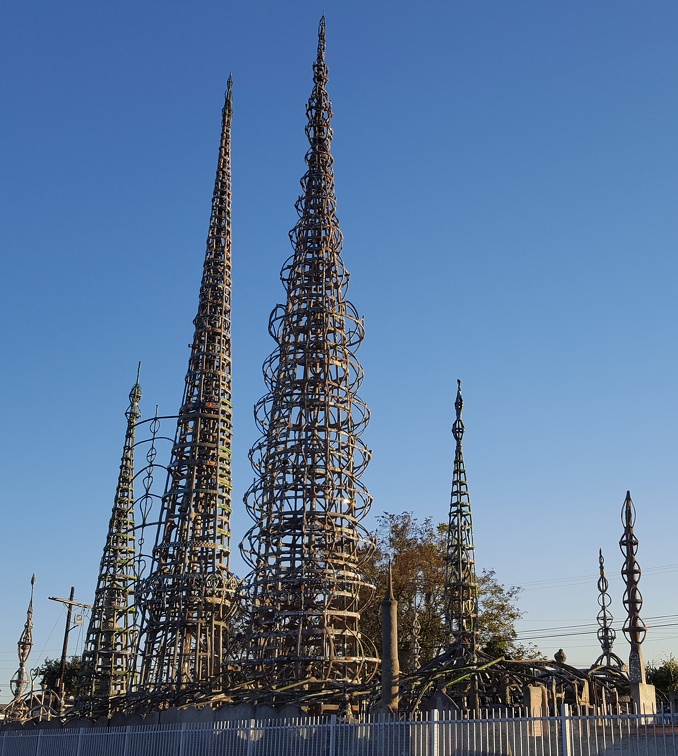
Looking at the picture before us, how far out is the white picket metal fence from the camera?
1794 centimetres

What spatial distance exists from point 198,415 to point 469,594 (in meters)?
16.3

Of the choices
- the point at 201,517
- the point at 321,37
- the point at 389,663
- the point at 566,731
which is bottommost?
the point at 566,731

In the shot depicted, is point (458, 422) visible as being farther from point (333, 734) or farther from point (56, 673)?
point (56, 673)

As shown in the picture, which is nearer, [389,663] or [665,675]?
[389,663]

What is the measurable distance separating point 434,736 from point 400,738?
41.3 inches

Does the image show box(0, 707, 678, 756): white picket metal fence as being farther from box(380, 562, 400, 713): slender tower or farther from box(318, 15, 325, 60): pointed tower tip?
box(318, 15, 325, 60): pointed tower tip

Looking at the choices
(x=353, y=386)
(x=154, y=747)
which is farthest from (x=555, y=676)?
(x=353, y=386)

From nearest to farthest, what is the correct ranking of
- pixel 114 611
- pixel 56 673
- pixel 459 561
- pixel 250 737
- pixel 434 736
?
pixel 434 736 < pixel 250 737 < pixel 459 561 < pixel 114 611 < pixel 56 673

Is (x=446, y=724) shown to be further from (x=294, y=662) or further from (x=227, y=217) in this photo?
(x=227, y=217)

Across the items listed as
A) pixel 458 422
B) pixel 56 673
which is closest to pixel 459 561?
pixel 458 422

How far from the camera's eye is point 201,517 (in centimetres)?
5150

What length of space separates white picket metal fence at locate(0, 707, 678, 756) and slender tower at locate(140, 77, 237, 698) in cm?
1553

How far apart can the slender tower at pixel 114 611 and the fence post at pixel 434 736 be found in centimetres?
4037

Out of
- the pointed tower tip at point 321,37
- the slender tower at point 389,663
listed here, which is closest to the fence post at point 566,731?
the slender tower at point 389,663
